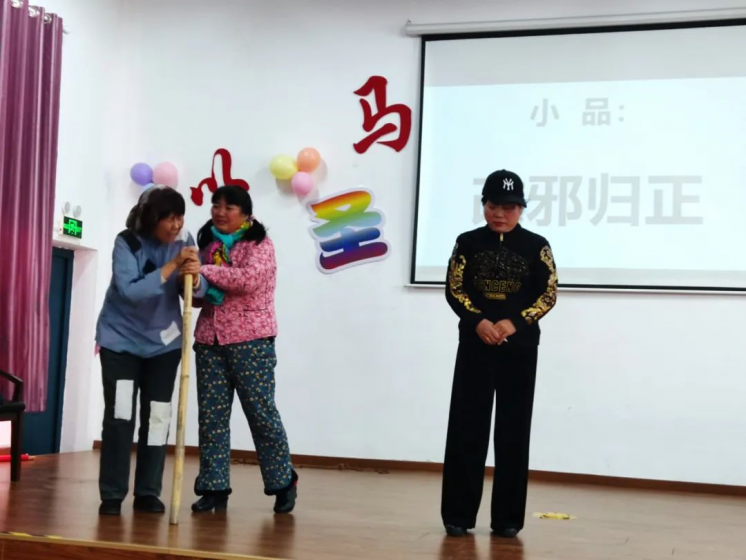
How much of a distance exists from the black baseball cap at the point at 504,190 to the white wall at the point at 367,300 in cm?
225

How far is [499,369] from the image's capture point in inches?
116

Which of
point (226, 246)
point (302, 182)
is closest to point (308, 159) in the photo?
point (302, 182)

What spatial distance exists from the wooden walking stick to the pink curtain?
6.81 feet

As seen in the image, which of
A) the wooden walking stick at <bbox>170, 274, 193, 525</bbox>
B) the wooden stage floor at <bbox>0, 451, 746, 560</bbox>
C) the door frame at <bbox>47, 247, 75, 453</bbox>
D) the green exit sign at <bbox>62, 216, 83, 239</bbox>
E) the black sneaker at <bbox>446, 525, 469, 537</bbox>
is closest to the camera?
the wooden stage floor at <bbox>0, 451, 746, 560</bbox>

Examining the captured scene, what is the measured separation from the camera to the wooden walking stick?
2.77 meters

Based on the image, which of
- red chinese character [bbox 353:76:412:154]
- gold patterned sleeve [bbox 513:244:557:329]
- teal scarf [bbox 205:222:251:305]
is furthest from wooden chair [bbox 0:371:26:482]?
red chinese character [bbox 353:76:412:154]

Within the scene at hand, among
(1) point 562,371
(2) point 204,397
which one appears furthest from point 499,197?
(1) point 562,371

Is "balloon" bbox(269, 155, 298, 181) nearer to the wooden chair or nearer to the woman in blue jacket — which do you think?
the wooden chair

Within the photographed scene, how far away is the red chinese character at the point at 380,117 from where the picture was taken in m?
5.36

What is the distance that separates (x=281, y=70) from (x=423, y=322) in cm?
180

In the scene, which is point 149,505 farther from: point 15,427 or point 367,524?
point 15,427

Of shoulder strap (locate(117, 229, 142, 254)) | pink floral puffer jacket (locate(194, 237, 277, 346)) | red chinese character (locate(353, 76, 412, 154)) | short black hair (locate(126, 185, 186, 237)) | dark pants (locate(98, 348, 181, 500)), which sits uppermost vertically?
red chinese character (locate(353, 76, 412, 154))

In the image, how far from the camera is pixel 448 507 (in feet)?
9.57

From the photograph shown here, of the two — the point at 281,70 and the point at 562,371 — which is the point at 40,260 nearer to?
the point at 281,70
